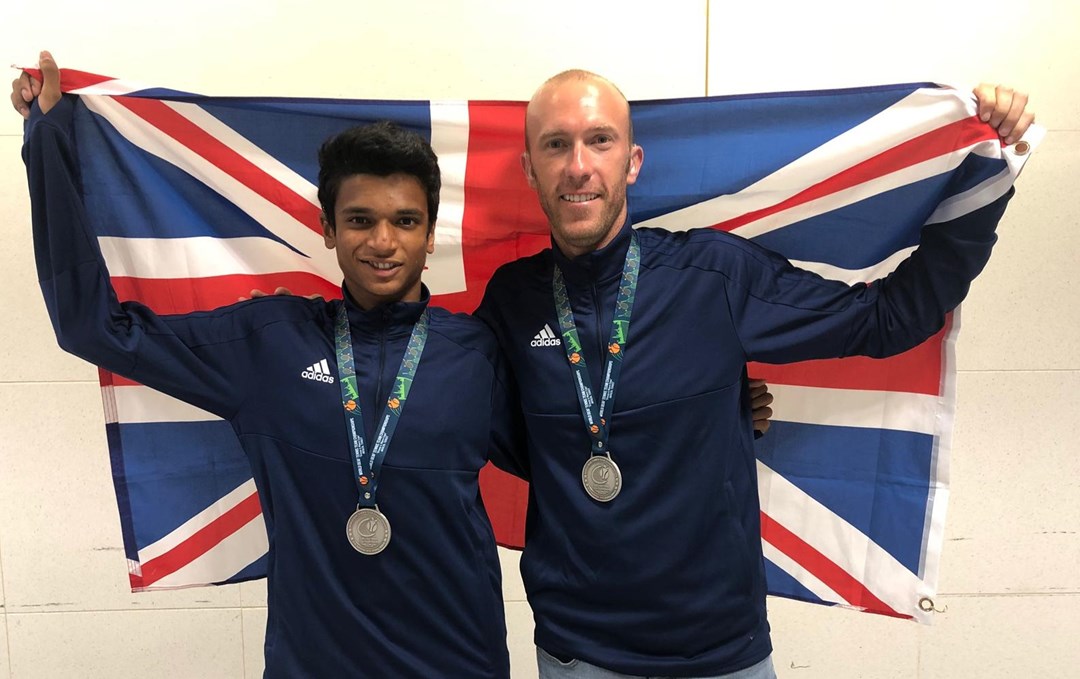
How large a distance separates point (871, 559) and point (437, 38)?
196 cm

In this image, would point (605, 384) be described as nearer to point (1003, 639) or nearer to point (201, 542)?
point (201, 542)

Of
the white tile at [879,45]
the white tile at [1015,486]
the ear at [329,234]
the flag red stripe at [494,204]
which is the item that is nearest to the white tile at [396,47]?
the white tile at [879,45]

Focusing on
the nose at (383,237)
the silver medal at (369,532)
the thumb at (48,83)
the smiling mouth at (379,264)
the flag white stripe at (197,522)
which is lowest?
the flag white stripe at (197,522)

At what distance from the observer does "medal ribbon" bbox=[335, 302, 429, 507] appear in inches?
59.7

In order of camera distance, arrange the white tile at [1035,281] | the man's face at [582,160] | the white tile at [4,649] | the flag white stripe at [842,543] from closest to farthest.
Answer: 1. the man's face at [582,160]
2. the flag white stripe at [842,543]
3. the white tile at [1035,281]
4. the white tile at [4,649]

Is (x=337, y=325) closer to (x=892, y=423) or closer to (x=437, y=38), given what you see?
(x=437, y=38)

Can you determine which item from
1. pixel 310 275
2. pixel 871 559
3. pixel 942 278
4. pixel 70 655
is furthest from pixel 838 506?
pixel 70 655

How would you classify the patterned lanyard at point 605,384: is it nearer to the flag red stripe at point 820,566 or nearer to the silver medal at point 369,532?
the silver medal at point 369,532

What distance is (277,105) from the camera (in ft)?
6.22

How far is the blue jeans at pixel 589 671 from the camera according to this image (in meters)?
1.59

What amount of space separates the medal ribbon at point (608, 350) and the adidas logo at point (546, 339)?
0.9 inches

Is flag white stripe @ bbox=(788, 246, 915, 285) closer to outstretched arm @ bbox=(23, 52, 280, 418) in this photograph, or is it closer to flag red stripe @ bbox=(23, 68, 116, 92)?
outstretched arm @ bbox=(23, 52, 280, 418)

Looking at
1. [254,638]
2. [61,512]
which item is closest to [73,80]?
[61,512]

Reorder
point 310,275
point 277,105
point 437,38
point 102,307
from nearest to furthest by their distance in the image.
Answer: point 102,307 < point 277,105 < point 310,275 < point 437,38
